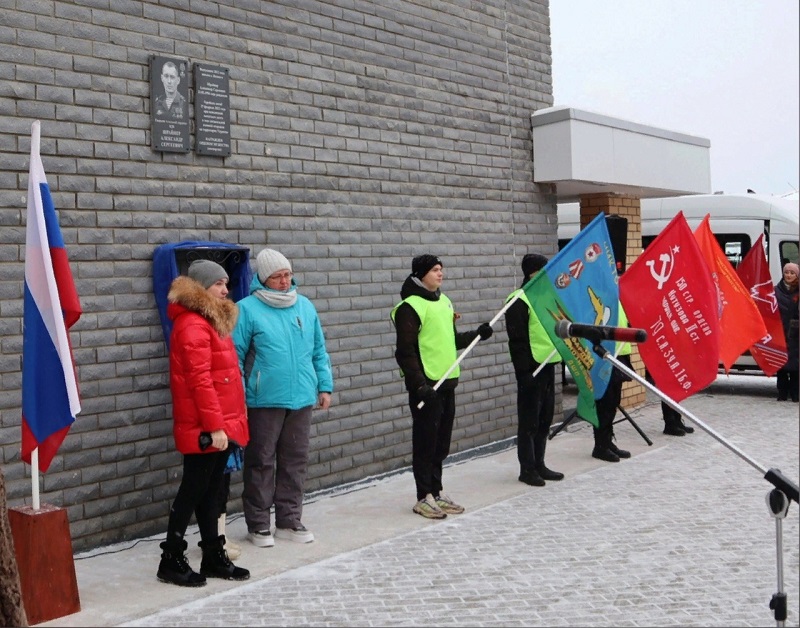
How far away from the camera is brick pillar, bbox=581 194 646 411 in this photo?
11.4m

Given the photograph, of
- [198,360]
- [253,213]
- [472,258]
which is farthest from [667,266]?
[198,360]

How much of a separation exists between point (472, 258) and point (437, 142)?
44.8 inches

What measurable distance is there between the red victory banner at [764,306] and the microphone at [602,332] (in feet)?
27.4

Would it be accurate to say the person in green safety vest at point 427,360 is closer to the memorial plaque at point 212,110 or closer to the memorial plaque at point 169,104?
the memorial plaque at point 212,110

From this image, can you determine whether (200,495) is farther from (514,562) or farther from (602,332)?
(602,332)

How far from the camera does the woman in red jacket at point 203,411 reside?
522 centimetres

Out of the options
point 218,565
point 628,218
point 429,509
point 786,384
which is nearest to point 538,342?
point 429,509

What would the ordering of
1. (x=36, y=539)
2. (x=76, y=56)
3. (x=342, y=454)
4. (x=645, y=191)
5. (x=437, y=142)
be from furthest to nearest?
(x=645, y=191) → (x=437, y=142) → (x=342, y=454) → (x=76, y=56) → (x=36, y=539)

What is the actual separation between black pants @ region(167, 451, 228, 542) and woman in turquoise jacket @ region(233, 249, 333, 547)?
56cm

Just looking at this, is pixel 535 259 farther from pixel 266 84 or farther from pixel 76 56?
pixel 76 56

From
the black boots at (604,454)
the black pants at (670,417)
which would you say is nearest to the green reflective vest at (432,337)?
the black boots at (604,454)

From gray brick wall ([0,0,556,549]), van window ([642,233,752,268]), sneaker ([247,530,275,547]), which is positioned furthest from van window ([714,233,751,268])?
sneaker ([247,530,275,547])

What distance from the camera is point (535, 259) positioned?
25.6ft

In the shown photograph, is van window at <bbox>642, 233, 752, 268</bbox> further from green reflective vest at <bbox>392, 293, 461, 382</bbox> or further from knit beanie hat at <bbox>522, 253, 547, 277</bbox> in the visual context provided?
green reflective vest at <bbox>392, 293, 461, 382</bbox>
